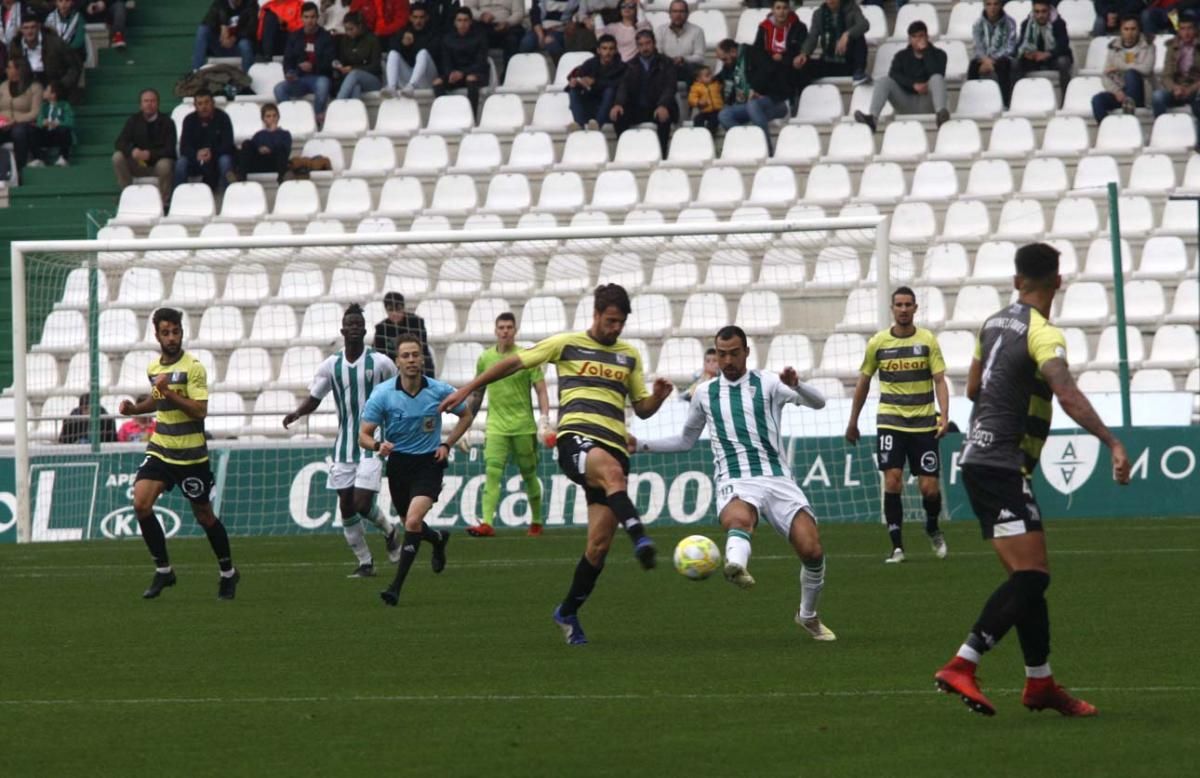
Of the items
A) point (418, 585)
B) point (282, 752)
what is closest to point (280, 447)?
point (418, 585)

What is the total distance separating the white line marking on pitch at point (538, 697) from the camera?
345 inches

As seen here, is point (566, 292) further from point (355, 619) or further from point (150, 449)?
point (355, 619)

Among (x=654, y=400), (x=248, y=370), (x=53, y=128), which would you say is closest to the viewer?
(x=654, y=400)

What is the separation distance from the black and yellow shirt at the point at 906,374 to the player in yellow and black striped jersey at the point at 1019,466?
26.8ft

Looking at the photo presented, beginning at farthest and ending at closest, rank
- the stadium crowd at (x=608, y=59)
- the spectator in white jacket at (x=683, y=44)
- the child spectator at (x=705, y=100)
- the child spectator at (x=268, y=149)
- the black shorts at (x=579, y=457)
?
the child spectator at (x=268, y=149) < the spectator in white jacket at (x=683, y=44) < the child spectator at (x=705, y=100) < the stadium crowd at (x=608, y=59) < the black shorts at (x=579, y=457)

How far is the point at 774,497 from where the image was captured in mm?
11305

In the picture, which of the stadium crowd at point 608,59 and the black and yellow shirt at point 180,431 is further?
the stadium crowd at point 608,59

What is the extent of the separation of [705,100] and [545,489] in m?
6.78

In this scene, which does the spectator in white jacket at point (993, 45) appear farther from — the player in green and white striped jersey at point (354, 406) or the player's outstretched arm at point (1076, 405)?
the player's outstretched arm at point (1076, 405)

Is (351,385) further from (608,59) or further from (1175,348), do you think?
(1175,348)

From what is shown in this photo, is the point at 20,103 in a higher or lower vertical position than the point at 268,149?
higher

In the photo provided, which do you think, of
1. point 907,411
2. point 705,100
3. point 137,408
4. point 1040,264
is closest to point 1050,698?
point 1040,264

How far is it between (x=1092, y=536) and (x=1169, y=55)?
9071mm

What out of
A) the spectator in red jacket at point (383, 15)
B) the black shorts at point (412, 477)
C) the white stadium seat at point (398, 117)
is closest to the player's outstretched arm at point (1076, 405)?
the black shorts at point (412, 477)
